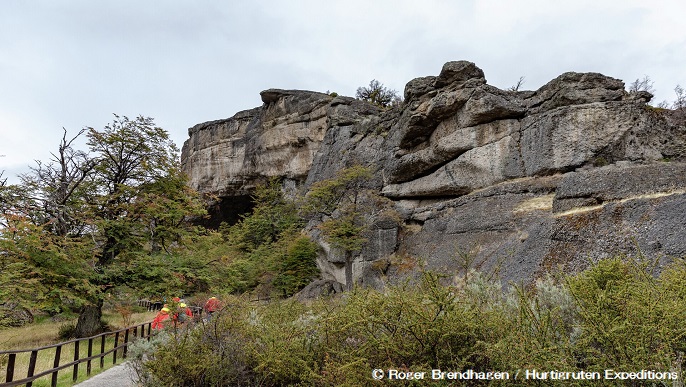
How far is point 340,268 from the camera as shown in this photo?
79.7 ft

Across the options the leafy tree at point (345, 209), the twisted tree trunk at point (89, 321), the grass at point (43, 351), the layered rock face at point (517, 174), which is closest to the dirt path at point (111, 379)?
the grass at point (43, 351)

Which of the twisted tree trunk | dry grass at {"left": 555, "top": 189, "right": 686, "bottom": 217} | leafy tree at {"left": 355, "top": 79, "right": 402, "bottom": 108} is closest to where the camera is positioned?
dry grass at {"left": 555, "top": 189, "right": 686, "bottom": 217}

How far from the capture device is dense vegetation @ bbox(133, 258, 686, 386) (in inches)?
115

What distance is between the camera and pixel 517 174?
59.9ft

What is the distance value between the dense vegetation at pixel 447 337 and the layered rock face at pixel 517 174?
7.16 feet

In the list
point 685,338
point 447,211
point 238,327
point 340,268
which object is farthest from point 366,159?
point 685,338

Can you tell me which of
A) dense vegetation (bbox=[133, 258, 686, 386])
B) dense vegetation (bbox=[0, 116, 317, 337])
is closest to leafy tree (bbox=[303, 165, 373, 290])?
dense vegetation (bbox=[0, 116, 317, 337])

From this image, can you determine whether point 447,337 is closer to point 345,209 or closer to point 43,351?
point 43,351

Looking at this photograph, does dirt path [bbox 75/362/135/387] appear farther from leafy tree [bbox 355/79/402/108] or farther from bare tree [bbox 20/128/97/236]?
leafy tree [bbox 355/79/402/108]

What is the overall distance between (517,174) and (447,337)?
54.1ft

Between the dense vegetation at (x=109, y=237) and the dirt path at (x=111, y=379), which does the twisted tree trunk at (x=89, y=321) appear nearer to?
the dense vegetation at (x=109, y=237)

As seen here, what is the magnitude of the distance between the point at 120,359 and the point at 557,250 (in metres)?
11.7

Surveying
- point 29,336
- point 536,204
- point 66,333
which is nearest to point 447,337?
point 536,204

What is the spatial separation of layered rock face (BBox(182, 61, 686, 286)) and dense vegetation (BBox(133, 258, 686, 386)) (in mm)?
2183
